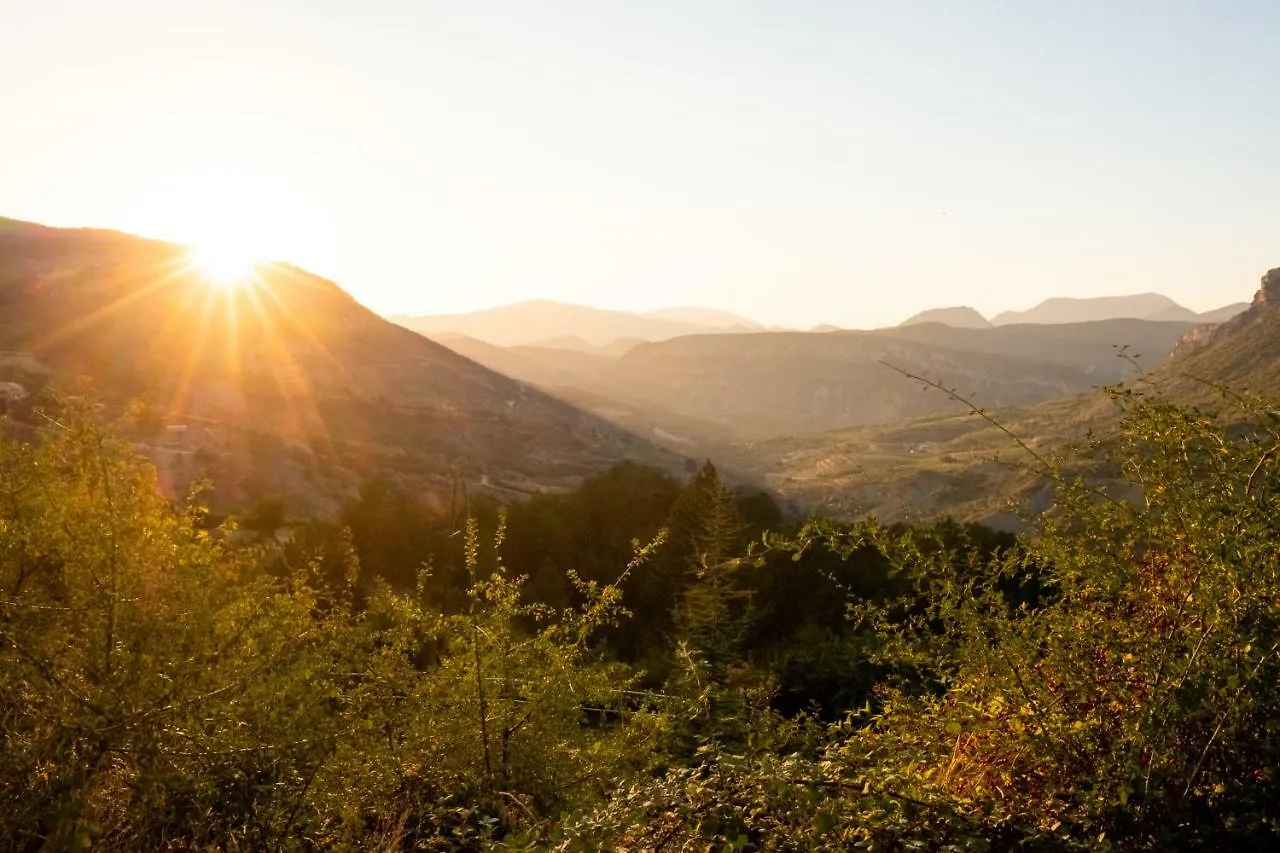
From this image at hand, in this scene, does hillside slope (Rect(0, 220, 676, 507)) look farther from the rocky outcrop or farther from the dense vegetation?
the rocky outcrop

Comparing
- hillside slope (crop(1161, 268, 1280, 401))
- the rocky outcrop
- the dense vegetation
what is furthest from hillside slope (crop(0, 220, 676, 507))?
the rocky outcrop

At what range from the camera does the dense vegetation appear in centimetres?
416

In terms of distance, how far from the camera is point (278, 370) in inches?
3292

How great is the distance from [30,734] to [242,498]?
50341 mm

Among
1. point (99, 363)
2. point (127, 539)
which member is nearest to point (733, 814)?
point (127, 539)

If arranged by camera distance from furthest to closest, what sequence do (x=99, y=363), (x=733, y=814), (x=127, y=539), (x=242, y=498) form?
(x=99, y=363)
(x=242, y=498)
(x=127, y=539)
(x=733, y=814)

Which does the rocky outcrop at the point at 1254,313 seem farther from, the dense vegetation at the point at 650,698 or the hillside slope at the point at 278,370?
the dense vegetation at the point at 650,698

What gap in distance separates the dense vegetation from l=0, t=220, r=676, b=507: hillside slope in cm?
5120

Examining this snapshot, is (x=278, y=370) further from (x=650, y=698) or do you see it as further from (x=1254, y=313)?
(x=1254, y=313)

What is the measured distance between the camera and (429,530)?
29359 mm

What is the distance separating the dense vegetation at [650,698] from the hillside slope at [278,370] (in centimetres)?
5120

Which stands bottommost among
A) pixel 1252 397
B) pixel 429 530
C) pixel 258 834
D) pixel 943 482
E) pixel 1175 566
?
pixel 943 482

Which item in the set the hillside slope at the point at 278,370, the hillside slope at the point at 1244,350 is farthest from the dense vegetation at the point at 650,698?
the hillside slope at the point at 1244,350

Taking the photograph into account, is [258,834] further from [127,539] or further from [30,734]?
[127,539]
